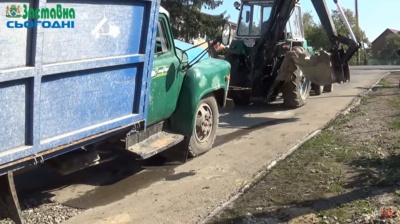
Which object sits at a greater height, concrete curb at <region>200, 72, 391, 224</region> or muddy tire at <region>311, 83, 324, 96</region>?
muddy tire at <region>311, 83, 324, 96</region>

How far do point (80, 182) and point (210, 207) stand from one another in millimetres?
1948

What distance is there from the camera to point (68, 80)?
4836 millimetres

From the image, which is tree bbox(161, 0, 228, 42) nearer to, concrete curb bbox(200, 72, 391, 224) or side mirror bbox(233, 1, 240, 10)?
side mirror bbox(233, 1, 240, 10)

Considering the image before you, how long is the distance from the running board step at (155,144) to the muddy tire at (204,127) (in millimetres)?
424

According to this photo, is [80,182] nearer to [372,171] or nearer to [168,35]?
[168,35]

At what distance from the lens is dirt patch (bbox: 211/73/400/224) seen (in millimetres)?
5074

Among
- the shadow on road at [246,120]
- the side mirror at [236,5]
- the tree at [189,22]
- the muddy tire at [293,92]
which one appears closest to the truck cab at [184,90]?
the shadow on road at [246,120]

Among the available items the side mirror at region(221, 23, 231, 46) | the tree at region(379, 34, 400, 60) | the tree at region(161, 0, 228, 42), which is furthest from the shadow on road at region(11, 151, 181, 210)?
the tree at region(379, 34, 400, 60)

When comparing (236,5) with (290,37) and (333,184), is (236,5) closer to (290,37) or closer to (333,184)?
(290,37)

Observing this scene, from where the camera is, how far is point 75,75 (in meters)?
4.91

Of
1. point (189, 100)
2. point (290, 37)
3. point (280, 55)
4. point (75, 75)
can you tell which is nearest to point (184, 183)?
point (189, 100)

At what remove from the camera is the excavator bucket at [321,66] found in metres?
11.3

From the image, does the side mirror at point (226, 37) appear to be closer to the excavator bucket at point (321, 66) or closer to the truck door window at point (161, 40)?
the truck door window at point (161, 40)
